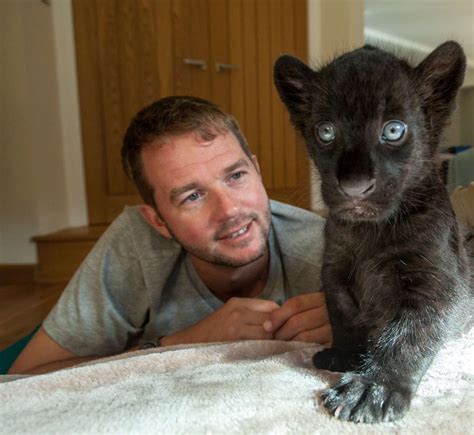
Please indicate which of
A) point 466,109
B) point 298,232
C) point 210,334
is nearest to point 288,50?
point 298,232

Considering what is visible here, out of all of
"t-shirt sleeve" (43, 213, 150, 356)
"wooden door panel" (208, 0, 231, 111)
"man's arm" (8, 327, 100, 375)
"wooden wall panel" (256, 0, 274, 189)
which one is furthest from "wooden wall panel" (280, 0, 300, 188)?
"man's arm" (8, 327, 100, 375)

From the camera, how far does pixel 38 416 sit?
2.09 ft

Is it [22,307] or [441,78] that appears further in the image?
[22,307]

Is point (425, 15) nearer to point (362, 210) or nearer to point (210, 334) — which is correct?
point (210, 334)

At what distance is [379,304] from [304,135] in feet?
0.98

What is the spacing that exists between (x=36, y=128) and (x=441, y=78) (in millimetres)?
2905

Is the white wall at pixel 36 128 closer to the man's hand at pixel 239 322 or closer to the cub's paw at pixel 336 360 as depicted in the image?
the man's hand at pixel 239 322

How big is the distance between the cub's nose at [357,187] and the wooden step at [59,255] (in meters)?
2.62

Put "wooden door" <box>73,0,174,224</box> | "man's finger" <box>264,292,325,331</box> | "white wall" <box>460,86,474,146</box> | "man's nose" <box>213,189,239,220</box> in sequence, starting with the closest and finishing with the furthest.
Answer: "white wall" <box>460,86,474,146</box> < "man's finger" <box>264,292,325,331</box> < "man's nose" <box>213,189,239,220</box> < "wooden door" <box>73,0,174,224</box>

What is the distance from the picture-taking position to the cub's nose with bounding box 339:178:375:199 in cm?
62

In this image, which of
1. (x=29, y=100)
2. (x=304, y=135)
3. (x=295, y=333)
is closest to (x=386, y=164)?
(x=304, y=135)

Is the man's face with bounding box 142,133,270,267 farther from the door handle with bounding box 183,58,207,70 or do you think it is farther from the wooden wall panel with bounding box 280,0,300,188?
the door handle with bounding box 183,58,207,70

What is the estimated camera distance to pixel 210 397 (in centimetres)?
65

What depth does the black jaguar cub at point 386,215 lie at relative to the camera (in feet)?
2.09
